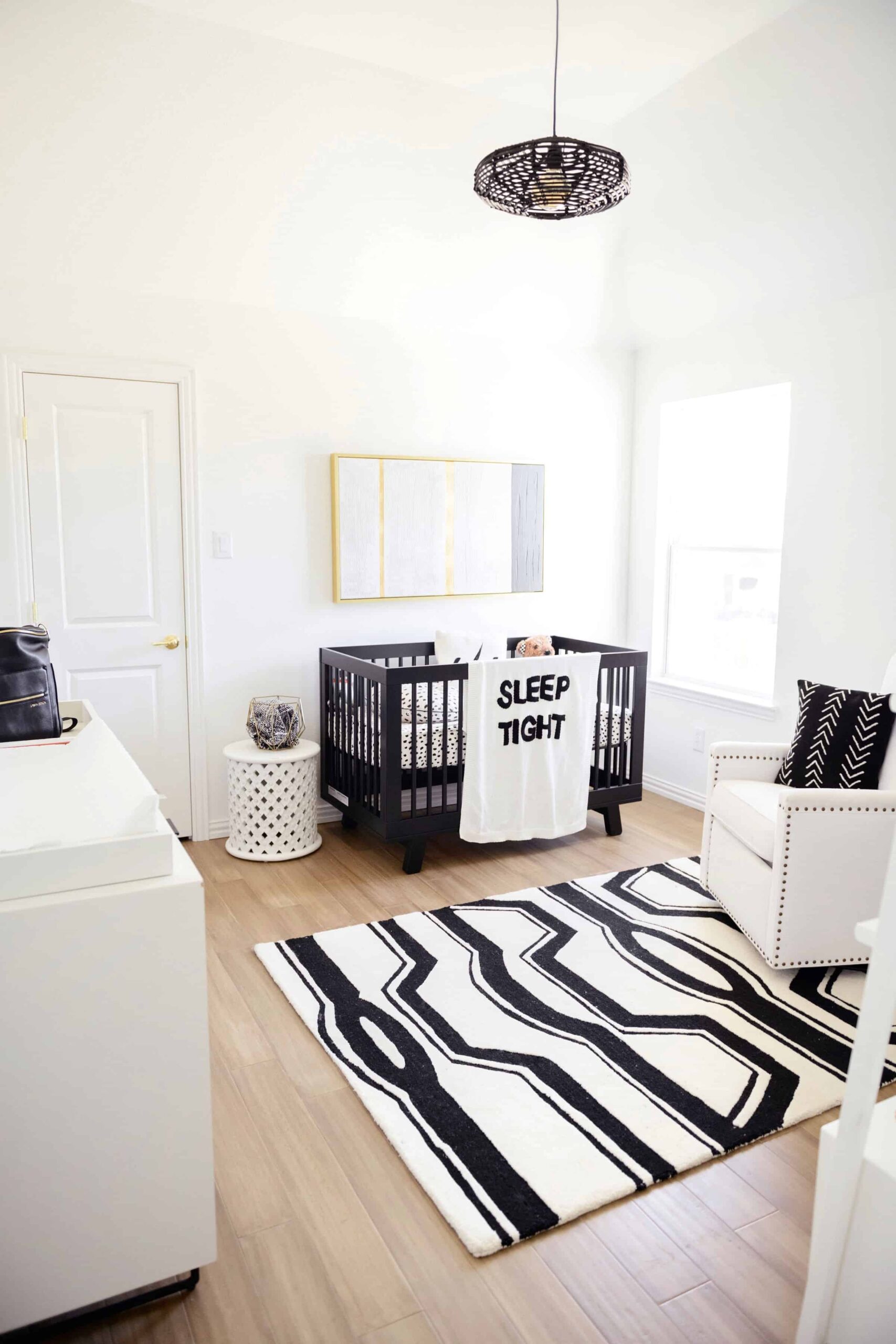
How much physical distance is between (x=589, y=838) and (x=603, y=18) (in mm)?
2970

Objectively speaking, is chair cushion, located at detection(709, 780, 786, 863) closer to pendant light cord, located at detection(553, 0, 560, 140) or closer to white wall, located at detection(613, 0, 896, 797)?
white wall, located at detection(613, 0, 896, 797)

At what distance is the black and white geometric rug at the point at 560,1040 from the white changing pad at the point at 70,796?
0.99 meters

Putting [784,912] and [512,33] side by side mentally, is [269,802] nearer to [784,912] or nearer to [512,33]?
[784,912]

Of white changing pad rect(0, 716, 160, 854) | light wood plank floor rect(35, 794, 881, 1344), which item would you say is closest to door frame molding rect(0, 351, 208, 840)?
light wood plank floor rect(35, 794, 881, 1344)

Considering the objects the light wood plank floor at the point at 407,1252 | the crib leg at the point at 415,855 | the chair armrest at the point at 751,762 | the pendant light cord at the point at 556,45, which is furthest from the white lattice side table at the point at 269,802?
the pendant light cord at the point at 556,45

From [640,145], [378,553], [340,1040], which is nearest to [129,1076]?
[340,1040]

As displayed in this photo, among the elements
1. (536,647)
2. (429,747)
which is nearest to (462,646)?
(536,647)

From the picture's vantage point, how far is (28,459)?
3.35 meters

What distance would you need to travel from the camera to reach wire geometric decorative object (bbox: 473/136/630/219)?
2.48 m

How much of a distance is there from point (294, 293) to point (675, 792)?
2926 millimetres

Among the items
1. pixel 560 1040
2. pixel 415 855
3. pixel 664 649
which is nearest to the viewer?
pixel 560 1040

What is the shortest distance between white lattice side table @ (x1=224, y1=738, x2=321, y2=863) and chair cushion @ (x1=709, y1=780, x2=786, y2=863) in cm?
159

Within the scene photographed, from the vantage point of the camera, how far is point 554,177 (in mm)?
2574

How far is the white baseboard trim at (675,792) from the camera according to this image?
4.42 metres
